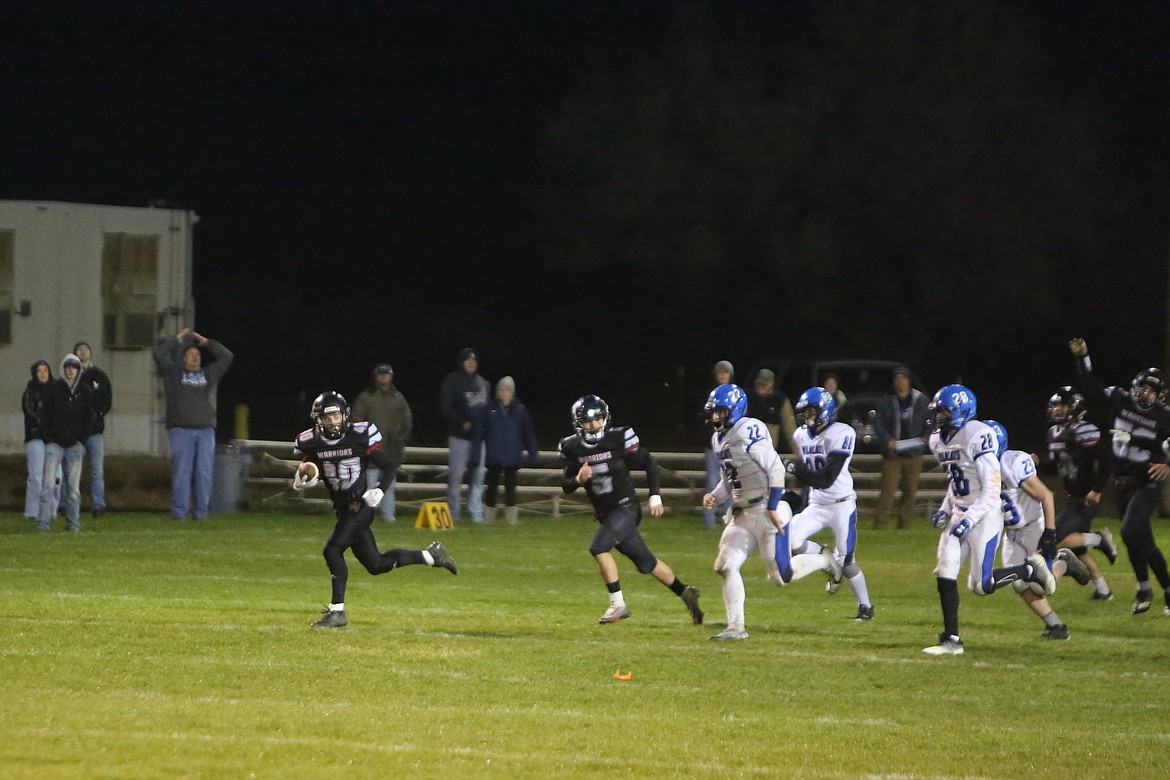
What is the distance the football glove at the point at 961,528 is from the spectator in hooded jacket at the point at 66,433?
9640 millimetres

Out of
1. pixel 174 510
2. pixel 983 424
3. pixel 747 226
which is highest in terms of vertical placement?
pixel 747 226

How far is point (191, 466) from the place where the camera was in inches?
727

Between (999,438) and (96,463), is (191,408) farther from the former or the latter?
(999,438)

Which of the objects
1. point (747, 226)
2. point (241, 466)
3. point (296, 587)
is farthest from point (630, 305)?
point (296, 587)

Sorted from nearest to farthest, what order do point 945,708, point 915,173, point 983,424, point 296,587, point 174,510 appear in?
point 945,708
point 983,424
point 296,587
point 174,510
point 915,173

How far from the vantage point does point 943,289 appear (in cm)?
4081

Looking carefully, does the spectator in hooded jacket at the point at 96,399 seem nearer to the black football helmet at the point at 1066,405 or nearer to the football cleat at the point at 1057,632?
the black football helmet at the point at 1066,405

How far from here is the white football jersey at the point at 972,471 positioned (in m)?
10.5

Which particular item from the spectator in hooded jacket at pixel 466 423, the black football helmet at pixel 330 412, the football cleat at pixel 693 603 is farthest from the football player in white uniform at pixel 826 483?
the spectator in hooded jacket at pixel 466 423

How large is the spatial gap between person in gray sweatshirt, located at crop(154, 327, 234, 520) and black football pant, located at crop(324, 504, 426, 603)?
6.87m

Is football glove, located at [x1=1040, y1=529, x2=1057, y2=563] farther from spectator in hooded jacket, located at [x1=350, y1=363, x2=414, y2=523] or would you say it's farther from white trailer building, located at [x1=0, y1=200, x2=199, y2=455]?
white trailer building, located at [x1=0, y1=200, x2=199, y2=455]

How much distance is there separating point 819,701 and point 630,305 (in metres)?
42.4

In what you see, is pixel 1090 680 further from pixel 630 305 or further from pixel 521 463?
pixel 630 305

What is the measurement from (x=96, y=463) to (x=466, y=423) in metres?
3.86
